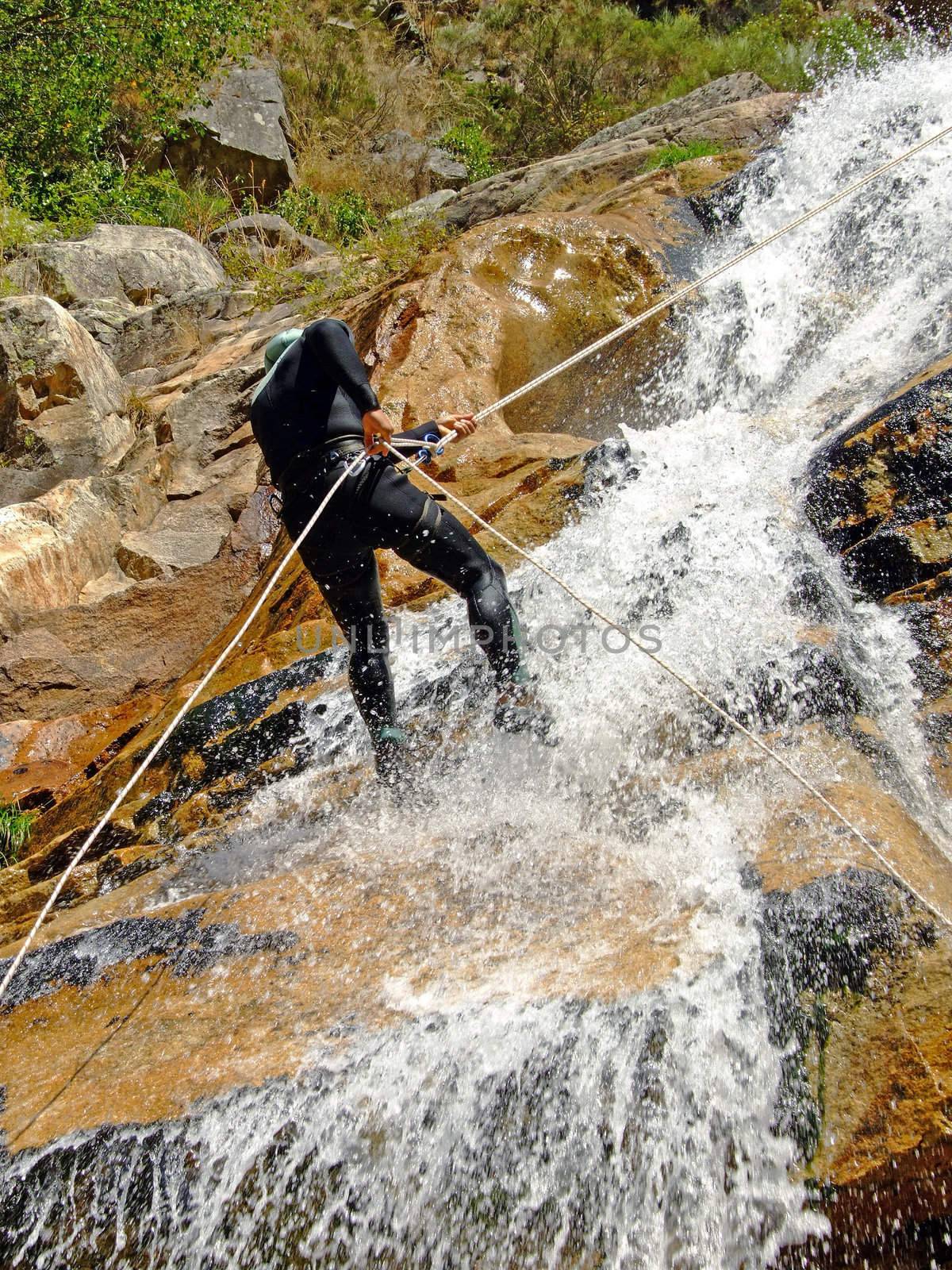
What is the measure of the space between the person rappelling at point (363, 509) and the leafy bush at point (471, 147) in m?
12.4

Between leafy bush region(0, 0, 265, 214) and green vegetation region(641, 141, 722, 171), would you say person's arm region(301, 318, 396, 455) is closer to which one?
green vegetation region(641, 141, 722, 171)

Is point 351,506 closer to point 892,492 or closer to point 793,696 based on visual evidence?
point 793,696

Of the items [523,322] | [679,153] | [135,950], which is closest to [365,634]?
[135,950]

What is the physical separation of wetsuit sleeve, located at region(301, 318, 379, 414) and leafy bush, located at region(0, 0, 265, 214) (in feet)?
33.3

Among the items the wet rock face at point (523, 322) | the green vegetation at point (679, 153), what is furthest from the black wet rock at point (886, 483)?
the green vegetation at point (679, 153)

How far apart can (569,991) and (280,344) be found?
2.47 meters

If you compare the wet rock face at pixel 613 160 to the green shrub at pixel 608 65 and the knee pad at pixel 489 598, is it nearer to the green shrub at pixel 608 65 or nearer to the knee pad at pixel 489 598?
the green shrub at pixel 608 65

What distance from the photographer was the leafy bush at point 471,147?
14414 mm

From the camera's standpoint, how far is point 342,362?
3.18m

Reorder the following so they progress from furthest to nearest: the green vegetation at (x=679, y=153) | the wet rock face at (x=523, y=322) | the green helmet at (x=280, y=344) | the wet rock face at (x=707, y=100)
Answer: the wet rock face at (x=707, y=100) < the green vegetation at (x=679, y=153) < the wet rock face at (x=523, y=322) < the green helmet at (x=280, y=344)

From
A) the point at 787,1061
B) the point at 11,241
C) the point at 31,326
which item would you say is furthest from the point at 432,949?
the point at 11,241

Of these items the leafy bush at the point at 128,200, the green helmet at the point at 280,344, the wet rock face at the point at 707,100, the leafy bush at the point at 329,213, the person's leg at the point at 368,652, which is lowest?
the person's leg at the point at 368,652

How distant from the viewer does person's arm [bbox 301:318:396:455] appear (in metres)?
3.18

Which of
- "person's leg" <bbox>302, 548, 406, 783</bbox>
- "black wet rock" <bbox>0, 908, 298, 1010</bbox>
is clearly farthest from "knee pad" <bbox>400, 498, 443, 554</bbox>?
"black wet rock" <bbox>0, 908, 298, 1010</bbox>
